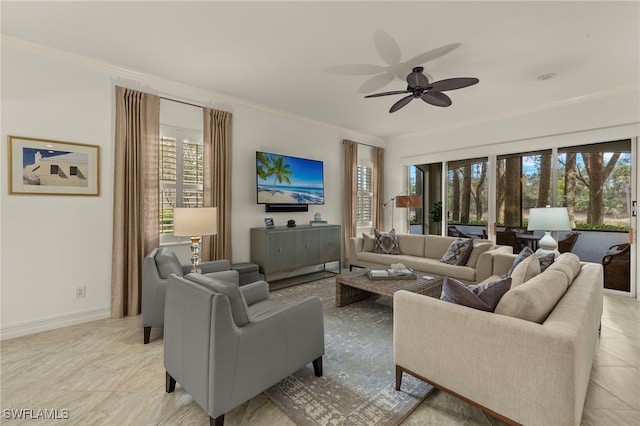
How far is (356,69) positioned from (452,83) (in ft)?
3.53

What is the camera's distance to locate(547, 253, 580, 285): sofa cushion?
2.13 metres

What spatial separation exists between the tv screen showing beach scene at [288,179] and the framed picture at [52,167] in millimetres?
2044

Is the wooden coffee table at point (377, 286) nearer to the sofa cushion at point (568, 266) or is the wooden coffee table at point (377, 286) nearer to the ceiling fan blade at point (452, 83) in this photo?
the sofa cushion at point (568, 266)

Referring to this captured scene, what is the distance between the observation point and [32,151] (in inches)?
113

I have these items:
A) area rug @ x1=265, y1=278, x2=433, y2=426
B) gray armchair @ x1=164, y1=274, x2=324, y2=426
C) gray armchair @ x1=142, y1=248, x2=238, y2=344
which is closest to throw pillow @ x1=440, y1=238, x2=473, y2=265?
area rug @ x1=265, y1=278, x2=433, y2=426

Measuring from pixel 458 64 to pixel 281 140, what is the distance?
9.25 ft

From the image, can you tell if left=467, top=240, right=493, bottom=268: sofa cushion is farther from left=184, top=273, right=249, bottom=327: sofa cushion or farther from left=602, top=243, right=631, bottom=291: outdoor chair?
left=184, top=273, right=249, bottom=327: sofa cushion

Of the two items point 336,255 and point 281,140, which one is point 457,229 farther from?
point 281,140

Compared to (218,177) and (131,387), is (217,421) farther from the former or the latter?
(218,177)

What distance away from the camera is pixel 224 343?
59.5 inches

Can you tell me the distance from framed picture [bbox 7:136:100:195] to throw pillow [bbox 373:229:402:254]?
4083 mm

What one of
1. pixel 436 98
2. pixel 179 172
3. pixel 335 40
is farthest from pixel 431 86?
pixel 179 172

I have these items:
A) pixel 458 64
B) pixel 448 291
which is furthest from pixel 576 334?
pixel 458 64

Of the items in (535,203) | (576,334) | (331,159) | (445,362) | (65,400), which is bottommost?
(65,400)
